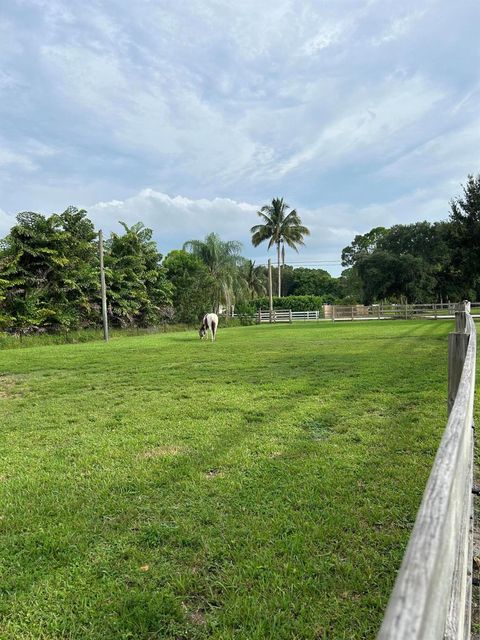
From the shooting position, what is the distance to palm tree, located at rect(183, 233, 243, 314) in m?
36.0

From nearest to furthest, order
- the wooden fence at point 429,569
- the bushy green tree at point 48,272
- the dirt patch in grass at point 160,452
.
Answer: the wooden fence at point 429,569, the dirt patch in grass at point 160,452, the bushy green tree at point 48,272

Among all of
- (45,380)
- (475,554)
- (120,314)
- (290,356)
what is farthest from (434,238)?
(475,554)

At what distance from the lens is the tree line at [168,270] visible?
67.2 ft

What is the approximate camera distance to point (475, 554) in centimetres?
228

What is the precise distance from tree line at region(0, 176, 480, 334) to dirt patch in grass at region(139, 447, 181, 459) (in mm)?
17869

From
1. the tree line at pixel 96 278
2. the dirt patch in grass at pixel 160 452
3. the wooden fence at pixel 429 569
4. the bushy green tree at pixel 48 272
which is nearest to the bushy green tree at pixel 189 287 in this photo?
the tree line at pixel 96 278

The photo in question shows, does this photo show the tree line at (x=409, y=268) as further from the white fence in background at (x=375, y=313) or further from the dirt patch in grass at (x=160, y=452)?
the dirt patch in grass at (x=160, y=452)

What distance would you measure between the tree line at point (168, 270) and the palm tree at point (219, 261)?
A: 0.28ft

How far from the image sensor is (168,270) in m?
32.6

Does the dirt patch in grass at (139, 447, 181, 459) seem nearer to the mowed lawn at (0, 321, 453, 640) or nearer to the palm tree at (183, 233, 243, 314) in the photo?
the mowed lawn at (0, 321, 453, 640)

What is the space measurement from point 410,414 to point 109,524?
348cm

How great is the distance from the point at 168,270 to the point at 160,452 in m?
29.5

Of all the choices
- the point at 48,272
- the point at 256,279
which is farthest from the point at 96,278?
the point at 256,279

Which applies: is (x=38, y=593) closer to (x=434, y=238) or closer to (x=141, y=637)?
(x=141, y=637)
